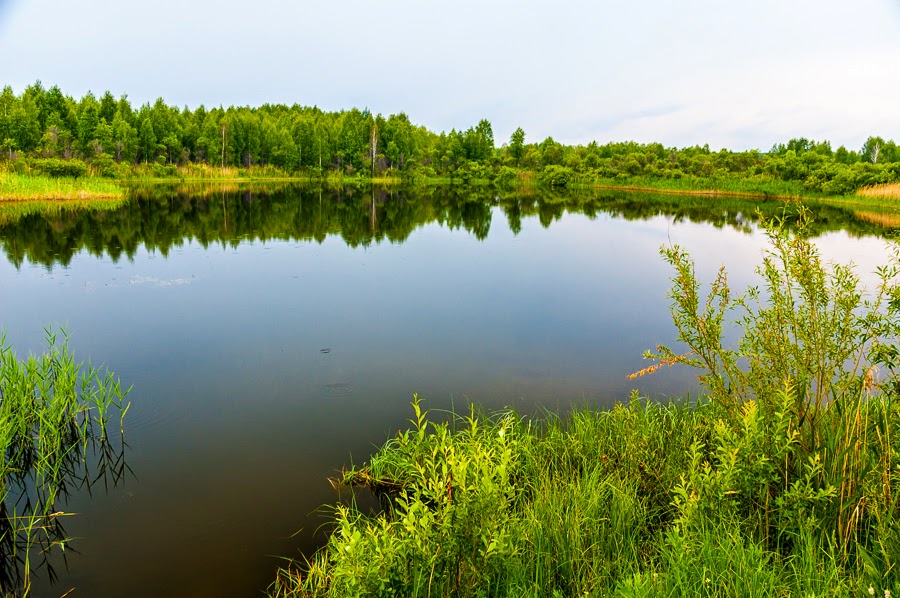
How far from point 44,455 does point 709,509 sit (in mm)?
6232

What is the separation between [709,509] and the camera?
3656 mm

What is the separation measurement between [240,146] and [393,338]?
68.0 metres

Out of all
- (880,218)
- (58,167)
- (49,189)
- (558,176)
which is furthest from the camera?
(558,176)

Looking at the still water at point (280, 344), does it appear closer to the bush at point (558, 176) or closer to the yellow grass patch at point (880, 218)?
the yellow grass patch at point (880, 218)

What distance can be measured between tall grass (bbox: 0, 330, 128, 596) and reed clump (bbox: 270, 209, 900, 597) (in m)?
2.09

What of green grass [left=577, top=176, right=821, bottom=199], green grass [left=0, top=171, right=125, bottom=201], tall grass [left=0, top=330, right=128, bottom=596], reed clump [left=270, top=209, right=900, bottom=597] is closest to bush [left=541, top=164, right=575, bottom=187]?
green grass [left=577, top=176, right=821, bottom=199]

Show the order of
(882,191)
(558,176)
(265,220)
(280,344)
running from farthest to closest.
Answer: (558,176)
(882,191)
(265,220)
(280,344)

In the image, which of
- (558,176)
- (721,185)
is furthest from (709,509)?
(558,176)

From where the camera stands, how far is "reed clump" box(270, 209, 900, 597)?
297cm

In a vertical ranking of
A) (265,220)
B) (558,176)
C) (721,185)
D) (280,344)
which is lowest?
(280,344)

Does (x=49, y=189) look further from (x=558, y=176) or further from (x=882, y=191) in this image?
(x=558, y=176)

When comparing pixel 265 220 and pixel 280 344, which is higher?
pixel 265 220

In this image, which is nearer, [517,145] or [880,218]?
[880,218]

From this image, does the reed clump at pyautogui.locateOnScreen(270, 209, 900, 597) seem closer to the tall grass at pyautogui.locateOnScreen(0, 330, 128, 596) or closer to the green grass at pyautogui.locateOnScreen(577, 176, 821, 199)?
the tall grass at pyautogui.locateOnScreen(0, 330, 128, 596)
